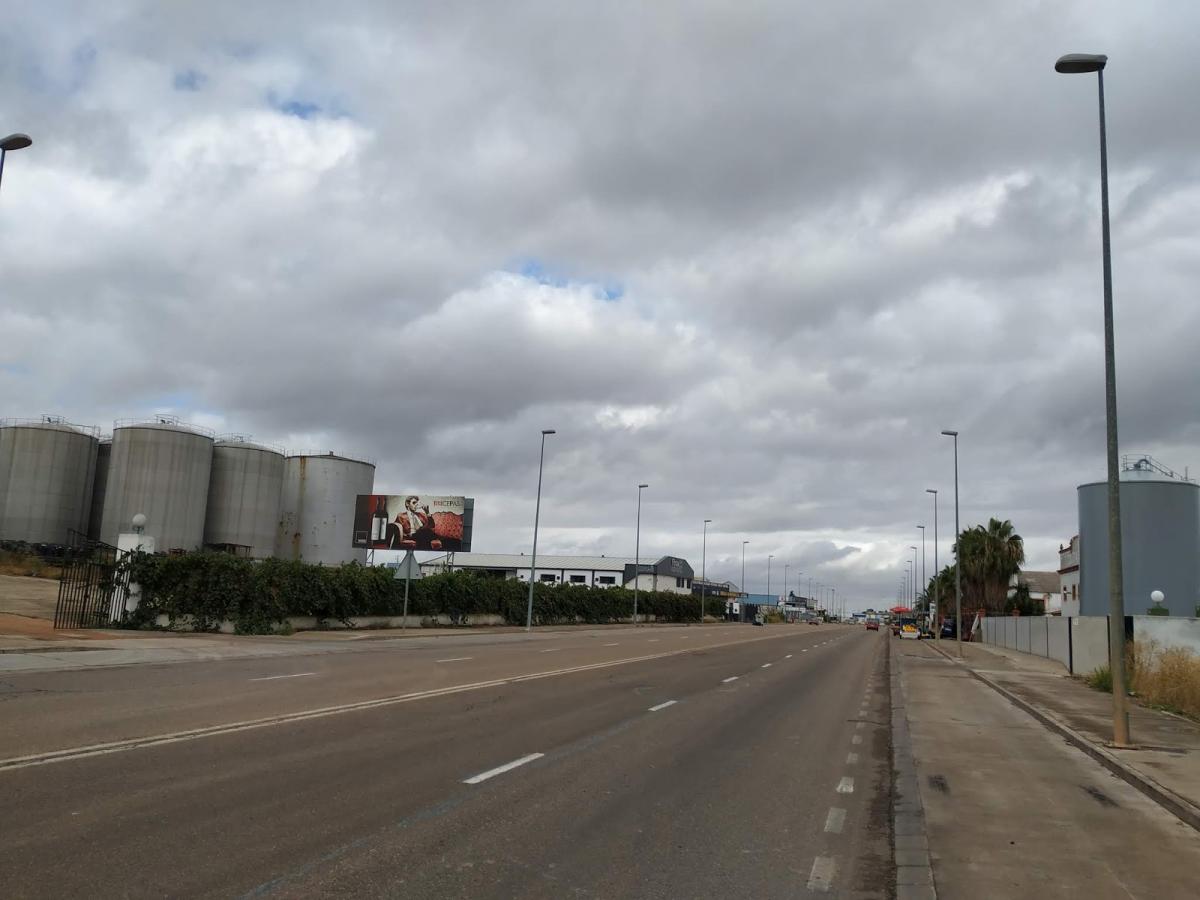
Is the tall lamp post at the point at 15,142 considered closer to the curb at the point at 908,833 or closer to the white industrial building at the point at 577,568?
Result: the curb at the point at 908,833

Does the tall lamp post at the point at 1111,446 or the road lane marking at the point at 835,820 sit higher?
the tall lamp post at the point at 1111,446

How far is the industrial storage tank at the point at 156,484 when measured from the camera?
224 feet

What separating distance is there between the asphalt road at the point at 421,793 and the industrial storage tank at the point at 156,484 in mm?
56308

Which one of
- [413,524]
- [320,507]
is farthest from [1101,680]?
[320,507]

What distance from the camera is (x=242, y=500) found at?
245 ft

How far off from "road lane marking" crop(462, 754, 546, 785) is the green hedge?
2449 centimetres

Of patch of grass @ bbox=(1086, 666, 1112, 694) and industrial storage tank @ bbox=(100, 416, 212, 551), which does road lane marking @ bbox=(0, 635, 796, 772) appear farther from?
industrial storage tank @ bbox=(100, 416, 212, 551)

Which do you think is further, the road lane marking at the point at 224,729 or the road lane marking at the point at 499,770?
the road lane marking at the point at 499,770

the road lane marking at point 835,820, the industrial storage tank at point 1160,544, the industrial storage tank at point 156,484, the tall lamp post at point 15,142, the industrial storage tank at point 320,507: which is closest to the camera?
the road lane marking at point 835,820

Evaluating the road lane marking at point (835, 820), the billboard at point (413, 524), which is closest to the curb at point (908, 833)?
the road lane marking at point (835, 820)

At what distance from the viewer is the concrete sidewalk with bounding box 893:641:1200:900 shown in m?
6.73

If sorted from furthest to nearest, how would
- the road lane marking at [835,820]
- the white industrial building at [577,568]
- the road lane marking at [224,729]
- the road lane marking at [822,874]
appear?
1. the white industrial building at [577,568]
2. the road lane marking at [224,729]
3. the road lane marking at [835,820]
4. the road lane marking at [822,874]

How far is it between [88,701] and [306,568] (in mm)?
24901

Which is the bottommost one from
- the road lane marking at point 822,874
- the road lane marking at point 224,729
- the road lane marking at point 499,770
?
the road lane marking at point 822,874
